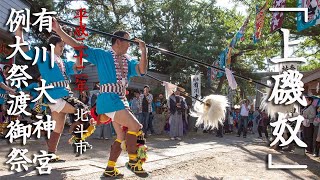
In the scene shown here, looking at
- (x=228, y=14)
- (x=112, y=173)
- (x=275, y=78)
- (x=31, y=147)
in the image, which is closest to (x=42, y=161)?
(x=112, y=173)

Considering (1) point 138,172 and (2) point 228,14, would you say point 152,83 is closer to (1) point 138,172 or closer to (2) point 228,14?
(2) point 228,14

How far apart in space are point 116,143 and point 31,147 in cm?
379

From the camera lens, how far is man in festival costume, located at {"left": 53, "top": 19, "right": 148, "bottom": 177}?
3840 millimetres

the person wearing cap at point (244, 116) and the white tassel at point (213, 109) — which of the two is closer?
the white tassel at point (213, 109)

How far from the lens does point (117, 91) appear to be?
12.9 ft

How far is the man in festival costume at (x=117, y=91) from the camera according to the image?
384 centimetres

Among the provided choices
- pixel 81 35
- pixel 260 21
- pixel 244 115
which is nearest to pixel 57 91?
pixel 81 35

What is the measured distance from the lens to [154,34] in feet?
69.4

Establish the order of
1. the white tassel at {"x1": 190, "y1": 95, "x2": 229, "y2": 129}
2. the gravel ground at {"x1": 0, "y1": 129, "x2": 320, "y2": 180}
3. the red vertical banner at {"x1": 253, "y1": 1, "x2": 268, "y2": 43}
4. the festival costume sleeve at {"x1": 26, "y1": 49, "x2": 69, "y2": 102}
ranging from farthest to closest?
the red vertical banner at {"x1": 253, "y1": 1, "x2": 268, "y2": 43} < the white tassel at {"x1": 190, "y1": 95, "x2": 229, "y2": 129} < the festival costume sleeve at {"x1": 26, "y1": 49, "x2": 69, "y2": 102} < the gravel ground at {"x1": 0, "y1": 129, "x2": 320, "y2": 180}

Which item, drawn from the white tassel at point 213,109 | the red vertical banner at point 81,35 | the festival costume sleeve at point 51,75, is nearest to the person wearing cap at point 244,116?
the white tassel at point 213,109

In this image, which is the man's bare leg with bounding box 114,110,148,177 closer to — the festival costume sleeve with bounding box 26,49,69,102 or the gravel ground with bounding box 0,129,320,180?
the gravel ground with bounding box 0,129,320,180

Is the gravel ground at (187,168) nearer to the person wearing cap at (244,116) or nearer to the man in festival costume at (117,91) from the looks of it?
the man in festival costume at (117,91)

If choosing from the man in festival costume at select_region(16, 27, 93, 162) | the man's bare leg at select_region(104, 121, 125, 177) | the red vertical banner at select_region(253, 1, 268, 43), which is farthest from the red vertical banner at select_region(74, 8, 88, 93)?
the red vertical banner at select_region(253, 1, 268, 43)

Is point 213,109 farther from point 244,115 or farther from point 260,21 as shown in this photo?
point 244,115
